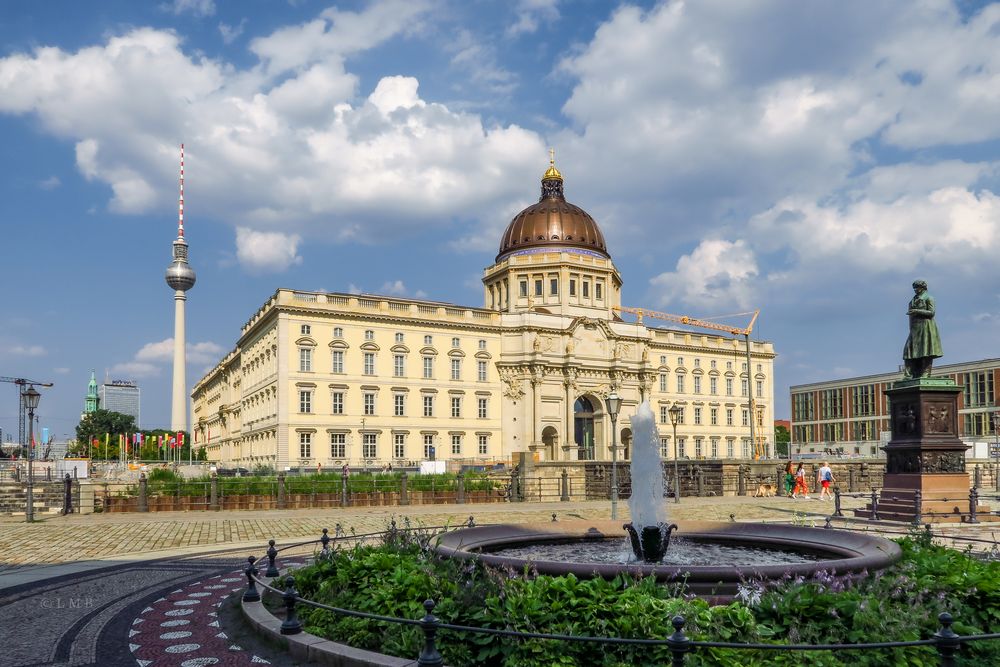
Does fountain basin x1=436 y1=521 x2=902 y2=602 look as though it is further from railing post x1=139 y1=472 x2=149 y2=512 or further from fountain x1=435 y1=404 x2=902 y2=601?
railing post x1=139 y1=472 x2=149 y2=512

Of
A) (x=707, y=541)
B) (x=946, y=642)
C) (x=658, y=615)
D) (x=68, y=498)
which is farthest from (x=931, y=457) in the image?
(x=68, y=498)

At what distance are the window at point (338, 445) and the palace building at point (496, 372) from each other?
82 millimetres

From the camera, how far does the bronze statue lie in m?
23.0

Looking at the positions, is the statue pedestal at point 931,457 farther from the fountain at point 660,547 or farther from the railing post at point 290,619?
the railing post at point 290,619

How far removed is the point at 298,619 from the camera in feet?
30.2

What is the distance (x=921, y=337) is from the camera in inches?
914

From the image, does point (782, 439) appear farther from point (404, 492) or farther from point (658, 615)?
point (658, 615)

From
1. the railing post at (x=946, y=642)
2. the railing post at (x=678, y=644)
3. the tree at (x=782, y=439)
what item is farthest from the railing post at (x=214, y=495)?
the tree at (x=782, y=439)

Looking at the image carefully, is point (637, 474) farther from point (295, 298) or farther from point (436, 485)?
point (295, 298)

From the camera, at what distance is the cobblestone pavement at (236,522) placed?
18.5 meters

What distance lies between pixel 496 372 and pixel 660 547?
65.4 m

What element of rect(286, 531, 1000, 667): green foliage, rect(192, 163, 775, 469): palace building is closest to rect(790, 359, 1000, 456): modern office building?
rect(192, 163, 775, 469): palace building

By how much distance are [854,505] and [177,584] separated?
90.1ft

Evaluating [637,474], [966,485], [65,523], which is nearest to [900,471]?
[966,485]
